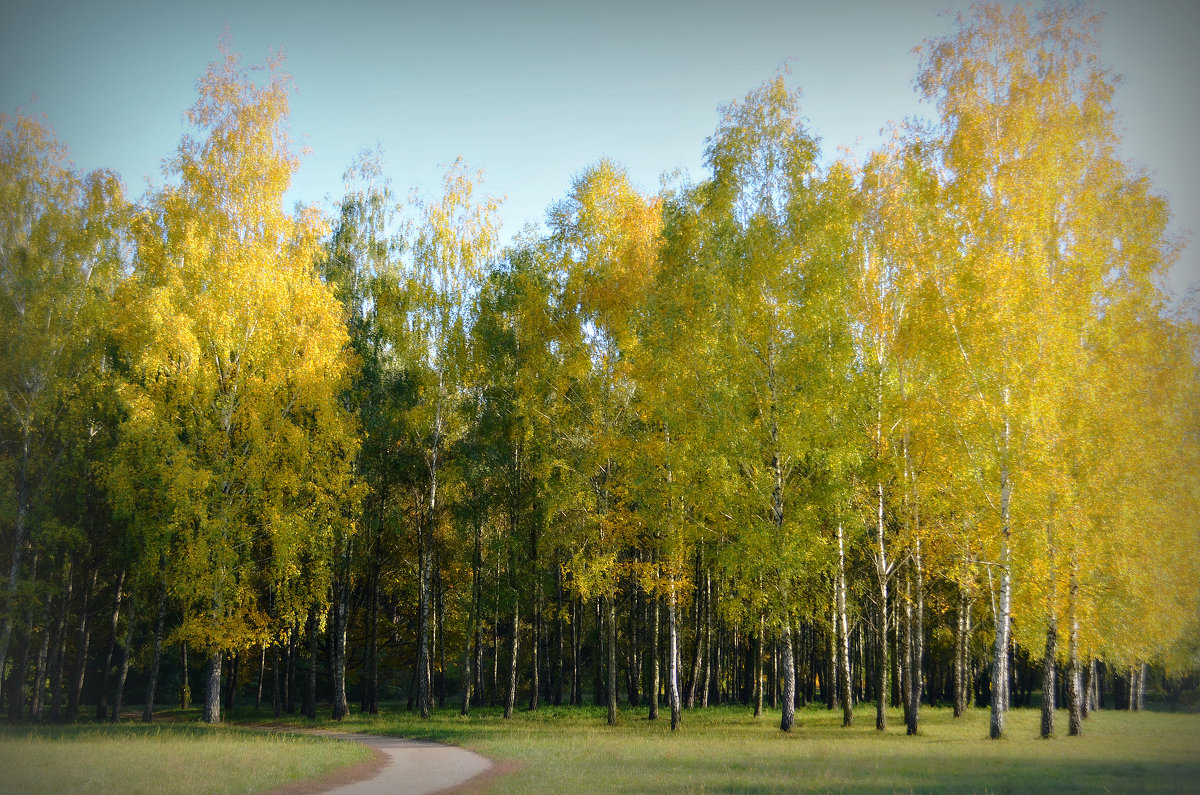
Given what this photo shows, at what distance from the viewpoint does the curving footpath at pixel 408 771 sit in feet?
40.6

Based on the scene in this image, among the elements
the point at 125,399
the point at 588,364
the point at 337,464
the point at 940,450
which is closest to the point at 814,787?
the point at 940,450

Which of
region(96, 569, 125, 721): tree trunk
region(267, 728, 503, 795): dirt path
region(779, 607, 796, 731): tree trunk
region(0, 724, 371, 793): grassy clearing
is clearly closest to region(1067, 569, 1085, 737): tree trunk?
region(779, 607, 796, 731): tree trunk

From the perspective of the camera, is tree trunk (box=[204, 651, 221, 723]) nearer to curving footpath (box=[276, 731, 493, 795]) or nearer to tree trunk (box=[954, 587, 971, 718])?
curving footpath (box=[276, 731, 493, 795])

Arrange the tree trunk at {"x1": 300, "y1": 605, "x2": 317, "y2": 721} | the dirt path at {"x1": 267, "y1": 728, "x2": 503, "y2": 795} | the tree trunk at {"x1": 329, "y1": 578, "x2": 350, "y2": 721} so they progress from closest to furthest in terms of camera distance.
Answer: the dirt path at {"x1": 267, "y1": 728, "x2": 503, "y2": 795}
the tree trunk at {"x1": 329, "y1": 578, "x2": 350, "y2": 721}
the tree trunk at {"x1": 300, "y1": 605, "x2": 317, "y2": 721}

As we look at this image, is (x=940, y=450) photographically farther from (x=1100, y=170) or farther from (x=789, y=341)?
(x=1100, y=170)

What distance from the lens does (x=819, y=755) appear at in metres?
15.3

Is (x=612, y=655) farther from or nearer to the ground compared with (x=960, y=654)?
farther from the ground

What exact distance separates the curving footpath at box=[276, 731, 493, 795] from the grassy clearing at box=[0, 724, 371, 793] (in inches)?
23.6

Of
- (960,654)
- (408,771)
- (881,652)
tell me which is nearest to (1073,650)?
(881,652)

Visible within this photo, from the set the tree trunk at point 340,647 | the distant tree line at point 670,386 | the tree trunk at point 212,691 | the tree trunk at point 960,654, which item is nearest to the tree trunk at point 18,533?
the distant tree line at point 670,386

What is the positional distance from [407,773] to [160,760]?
4425mm

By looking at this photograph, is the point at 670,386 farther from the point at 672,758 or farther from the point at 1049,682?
the point at 1049,682

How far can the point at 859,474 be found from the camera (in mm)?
22375

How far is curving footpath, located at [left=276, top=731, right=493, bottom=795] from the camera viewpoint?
12.4m
